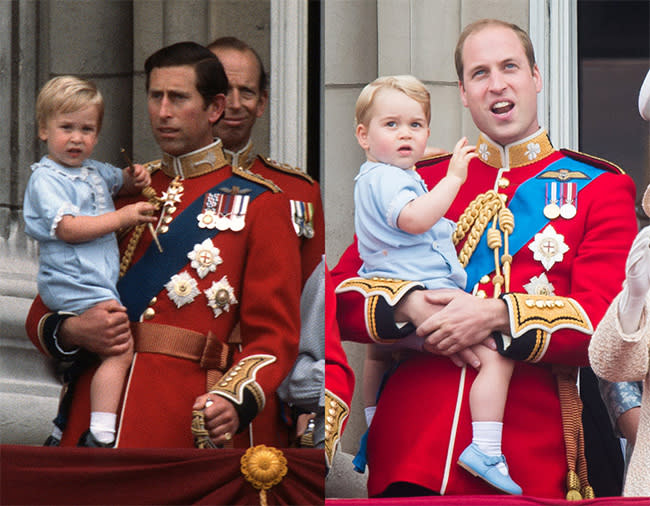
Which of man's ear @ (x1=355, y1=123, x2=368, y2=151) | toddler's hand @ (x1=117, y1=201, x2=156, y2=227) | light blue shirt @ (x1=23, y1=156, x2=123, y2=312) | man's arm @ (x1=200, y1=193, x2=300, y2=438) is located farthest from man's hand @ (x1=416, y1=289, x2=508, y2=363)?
light blue shirt @ (x1=23, y1=156, x2=123, y2=312)

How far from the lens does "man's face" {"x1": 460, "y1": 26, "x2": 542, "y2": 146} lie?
5.46 metres

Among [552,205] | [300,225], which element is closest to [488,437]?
[552,205]

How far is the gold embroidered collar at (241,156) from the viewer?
5355 millimetres

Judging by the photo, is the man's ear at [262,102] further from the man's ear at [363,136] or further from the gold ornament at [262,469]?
the gold ornament at [262,469]

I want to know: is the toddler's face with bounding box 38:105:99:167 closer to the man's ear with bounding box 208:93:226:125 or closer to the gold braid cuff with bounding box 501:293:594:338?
the man's ear with bounding box 208:93:226:125

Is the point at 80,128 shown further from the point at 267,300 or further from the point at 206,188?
the point at 267,300

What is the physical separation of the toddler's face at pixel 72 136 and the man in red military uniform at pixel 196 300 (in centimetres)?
25

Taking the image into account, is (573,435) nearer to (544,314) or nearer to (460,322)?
(544,314)

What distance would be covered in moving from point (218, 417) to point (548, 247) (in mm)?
1235

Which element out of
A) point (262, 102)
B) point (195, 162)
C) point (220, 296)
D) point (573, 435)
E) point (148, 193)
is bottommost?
point (573, 435)

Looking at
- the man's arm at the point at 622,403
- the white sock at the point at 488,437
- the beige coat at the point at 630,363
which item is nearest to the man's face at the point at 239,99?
the white sock at the point at 488,437

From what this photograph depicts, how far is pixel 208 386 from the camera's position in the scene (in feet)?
16.9

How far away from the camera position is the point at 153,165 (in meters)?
5.26

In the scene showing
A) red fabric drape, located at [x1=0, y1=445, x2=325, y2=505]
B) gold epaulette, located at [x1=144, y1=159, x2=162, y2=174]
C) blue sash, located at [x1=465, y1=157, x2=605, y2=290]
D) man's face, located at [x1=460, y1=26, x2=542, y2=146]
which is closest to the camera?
red fabric drape, located at [x1=0, y1=445, x2=325, y2=505]
